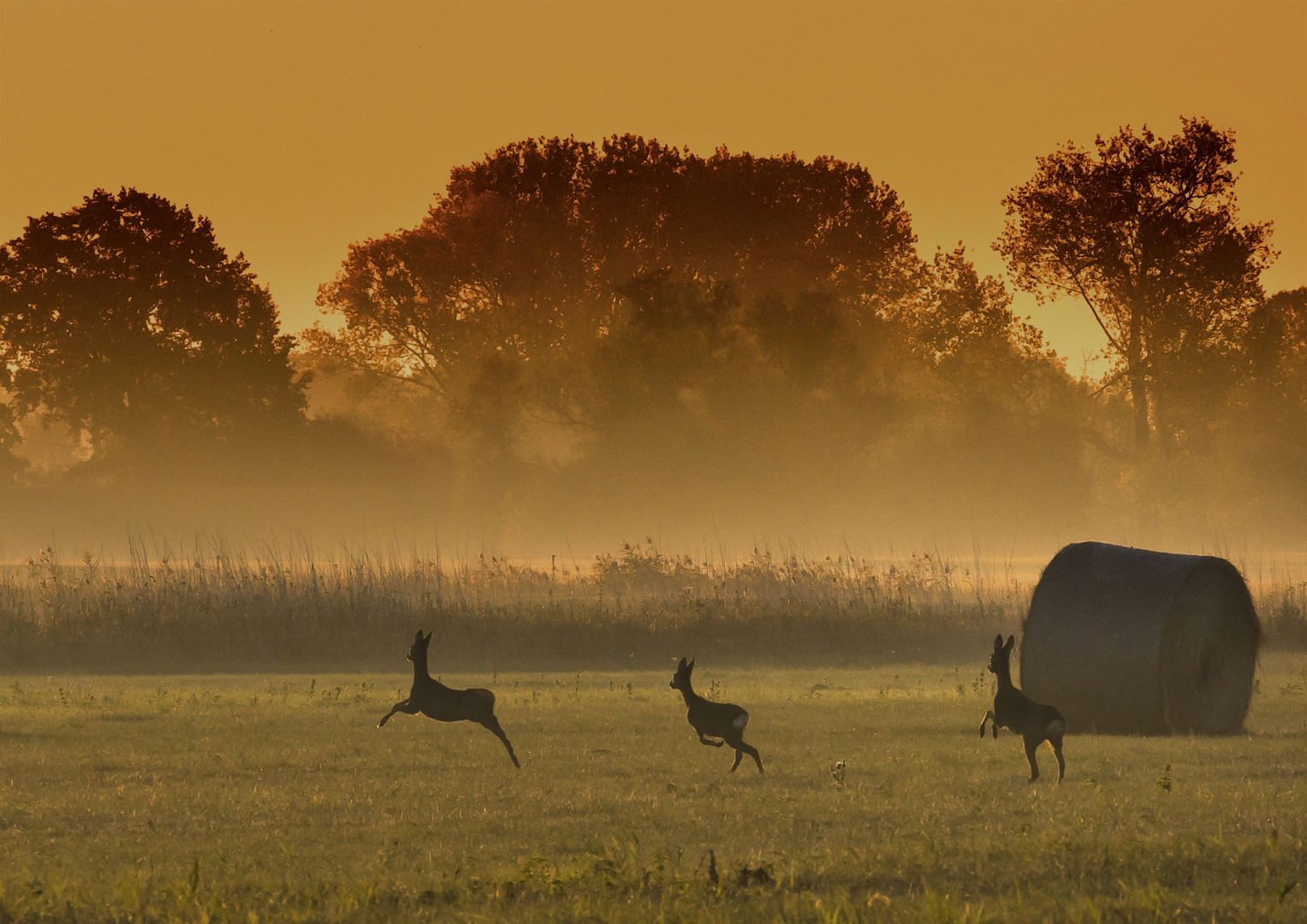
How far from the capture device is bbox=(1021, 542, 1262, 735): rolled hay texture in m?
16.5

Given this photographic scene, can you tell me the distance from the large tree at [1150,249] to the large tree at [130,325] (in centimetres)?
2654

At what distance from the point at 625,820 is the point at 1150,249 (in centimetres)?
4598

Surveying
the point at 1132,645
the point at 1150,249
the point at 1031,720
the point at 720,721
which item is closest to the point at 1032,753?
the point at 1031,720

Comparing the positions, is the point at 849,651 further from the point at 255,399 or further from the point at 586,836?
the point at 255,399

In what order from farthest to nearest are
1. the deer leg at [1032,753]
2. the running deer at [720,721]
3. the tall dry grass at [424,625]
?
the tall dry grass at [424,625]
the running deer at [720,721]
the deer leg at [1032,753]

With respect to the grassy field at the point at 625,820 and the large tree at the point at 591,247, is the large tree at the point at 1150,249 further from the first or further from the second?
the grassy field at the point at 625,820

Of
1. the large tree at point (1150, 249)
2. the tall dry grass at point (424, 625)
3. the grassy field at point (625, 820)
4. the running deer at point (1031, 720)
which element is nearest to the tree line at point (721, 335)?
the large tree at point (1150, 249)

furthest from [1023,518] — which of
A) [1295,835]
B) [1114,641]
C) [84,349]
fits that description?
[1295,835]

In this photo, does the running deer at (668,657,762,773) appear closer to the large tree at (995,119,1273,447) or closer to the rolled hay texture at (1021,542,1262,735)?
the rolled hay texture at (1021,542,1262,735)

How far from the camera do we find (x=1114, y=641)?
16.6 meters

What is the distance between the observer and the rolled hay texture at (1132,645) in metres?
16.5

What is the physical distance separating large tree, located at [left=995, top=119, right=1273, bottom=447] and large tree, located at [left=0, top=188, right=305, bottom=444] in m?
26.5

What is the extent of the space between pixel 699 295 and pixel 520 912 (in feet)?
163

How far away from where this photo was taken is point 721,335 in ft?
190
